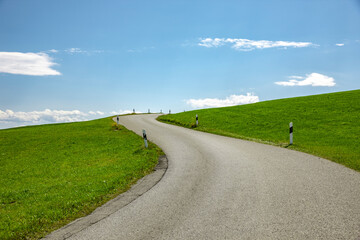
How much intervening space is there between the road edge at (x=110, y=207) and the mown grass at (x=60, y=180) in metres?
0.29

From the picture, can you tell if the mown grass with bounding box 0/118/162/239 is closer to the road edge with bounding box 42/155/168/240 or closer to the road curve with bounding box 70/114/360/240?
the road edge with bounding box 42/155/168/240

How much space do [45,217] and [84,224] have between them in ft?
4.69

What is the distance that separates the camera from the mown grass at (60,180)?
6156 mm

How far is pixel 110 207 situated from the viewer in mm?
6406

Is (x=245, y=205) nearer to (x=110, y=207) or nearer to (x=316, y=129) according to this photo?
(x=110, y=207)

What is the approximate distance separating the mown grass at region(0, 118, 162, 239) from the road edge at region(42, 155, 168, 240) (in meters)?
0.29

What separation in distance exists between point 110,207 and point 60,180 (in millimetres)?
5227

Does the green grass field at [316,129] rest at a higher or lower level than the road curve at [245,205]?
higher

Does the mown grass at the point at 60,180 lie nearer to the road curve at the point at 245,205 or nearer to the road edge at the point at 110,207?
the road edge at the point at 110,207

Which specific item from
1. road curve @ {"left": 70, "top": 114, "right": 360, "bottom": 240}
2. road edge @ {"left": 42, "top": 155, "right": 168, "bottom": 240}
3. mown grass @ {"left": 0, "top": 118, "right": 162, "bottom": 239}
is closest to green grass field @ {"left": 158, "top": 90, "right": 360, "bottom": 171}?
road curve @ {"left": 70, "top": 114, "right": 360, "bottom": 240}

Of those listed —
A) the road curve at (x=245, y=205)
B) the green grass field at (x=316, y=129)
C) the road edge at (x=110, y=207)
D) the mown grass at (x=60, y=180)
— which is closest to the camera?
the road curve at (x=245, y=205)

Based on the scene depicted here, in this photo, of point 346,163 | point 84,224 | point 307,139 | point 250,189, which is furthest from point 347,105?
point 84,224

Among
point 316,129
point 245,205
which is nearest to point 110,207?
point 245,205

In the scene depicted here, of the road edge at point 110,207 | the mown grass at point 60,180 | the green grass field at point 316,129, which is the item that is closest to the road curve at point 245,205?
the road edge at point 110,207
